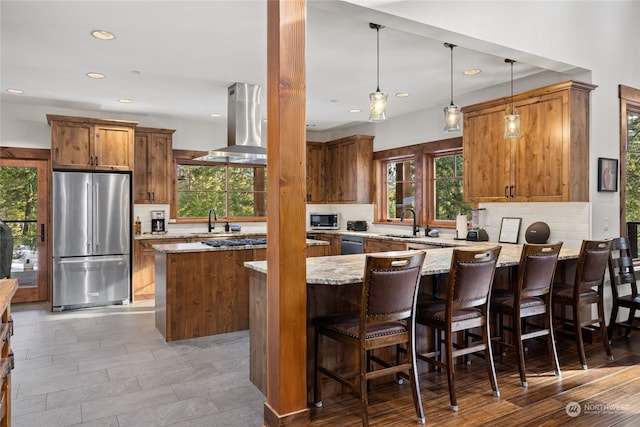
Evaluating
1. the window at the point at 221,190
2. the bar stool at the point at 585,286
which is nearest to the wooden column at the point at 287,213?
the bar stool at the point at 585,286

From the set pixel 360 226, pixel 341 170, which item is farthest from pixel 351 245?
pixel 341 170

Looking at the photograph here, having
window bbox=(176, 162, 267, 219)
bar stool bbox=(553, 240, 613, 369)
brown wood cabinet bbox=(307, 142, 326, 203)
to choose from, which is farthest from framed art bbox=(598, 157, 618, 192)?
window bbox=(176, 162, 267, 219)

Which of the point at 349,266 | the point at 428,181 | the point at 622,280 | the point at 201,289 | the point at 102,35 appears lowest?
the point at 201,289

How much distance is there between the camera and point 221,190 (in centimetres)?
737

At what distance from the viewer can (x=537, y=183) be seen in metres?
4.28

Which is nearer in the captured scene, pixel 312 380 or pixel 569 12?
pixel 312 380

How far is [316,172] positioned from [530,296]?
5.13 metres

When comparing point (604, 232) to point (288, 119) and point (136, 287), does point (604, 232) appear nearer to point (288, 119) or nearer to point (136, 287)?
point (288, 119)

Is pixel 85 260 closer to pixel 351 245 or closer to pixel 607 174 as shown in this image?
pixel 351 245

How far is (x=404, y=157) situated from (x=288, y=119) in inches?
180

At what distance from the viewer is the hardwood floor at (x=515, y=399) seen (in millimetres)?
2583

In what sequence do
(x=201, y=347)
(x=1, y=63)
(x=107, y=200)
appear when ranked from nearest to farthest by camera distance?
(x=201, y=347) → (x=1, y=63) → (x=107, y=200)

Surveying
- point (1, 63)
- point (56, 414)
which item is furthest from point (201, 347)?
point (1, 63)

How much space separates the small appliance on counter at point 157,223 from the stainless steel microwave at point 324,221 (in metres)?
2.54
